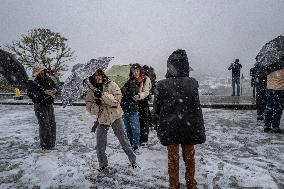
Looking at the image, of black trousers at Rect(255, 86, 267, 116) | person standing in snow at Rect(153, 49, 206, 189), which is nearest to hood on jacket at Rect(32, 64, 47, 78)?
person standing in snow at Rect(153, 49, 206, 189)

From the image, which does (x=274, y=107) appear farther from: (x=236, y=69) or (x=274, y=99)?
(x=236, y=69)

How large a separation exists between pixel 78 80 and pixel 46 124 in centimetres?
301

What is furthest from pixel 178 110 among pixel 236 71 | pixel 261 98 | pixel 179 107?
pixel 236 71

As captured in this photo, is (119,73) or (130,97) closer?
(130,97)

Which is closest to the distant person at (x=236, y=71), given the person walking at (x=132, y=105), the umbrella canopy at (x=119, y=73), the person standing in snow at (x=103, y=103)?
the umbrella canopy at (x=119, y=73)

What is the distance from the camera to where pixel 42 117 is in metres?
7.86

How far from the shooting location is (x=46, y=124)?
312 inches

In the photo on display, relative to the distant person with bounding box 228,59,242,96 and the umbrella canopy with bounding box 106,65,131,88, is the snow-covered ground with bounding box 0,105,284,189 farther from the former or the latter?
the distant person with bounding box 228,59,242,96

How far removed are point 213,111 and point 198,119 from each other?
9638mm

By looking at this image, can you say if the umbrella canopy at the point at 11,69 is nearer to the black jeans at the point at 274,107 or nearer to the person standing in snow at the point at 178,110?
the person standing in snow at the point at 178,110

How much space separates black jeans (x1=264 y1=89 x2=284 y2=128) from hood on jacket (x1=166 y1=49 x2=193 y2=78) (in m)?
4.76

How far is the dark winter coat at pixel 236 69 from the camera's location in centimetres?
1862

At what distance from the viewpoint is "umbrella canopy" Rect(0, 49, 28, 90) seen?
19.3 feet

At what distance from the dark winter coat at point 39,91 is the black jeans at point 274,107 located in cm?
576
